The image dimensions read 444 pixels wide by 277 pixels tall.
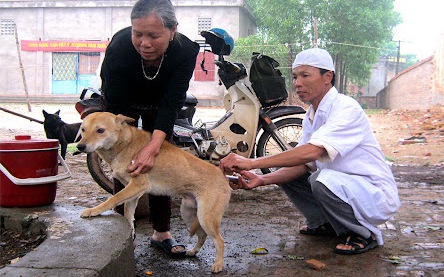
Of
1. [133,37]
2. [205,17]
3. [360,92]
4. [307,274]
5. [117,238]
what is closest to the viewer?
[117,238]

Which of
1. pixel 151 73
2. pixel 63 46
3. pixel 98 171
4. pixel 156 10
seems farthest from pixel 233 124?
pixel 63 46

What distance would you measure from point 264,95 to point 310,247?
2.69m

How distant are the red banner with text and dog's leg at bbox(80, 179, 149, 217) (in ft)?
89.1

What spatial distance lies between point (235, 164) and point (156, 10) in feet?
3.80

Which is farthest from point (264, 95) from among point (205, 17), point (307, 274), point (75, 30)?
point (75, 30)

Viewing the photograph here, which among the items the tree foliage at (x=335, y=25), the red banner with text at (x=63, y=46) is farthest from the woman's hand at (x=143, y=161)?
the red banner with text at (x=63, y=46)

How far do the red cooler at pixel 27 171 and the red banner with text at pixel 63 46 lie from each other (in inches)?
1054

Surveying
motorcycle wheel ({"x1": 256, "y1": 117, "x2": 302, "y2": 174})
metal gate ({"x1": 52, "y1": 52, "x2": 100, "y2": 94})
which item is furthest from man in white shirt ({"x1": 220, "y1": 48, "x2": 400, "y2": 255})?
metal gate ({"x1": 52, "y1": 52, "x2": 100, "y2": 94})

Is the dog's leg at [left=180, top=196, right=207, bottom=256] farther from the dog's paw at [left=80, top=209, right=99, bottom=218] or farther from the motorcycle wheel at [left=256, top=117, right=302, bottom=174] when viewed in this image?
the motorcycle wheel at [left=256, top=117, right=302, bottom=174]

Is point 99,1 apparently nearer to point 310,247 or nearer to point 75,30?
point 75,30

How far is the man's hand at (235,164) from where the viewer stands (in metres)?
3.34

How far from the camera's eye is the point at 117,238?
278 cm

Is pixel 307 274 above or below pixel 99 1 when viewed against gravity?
below

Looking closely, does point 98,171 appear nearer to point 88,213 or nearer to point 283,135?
point 88,213
